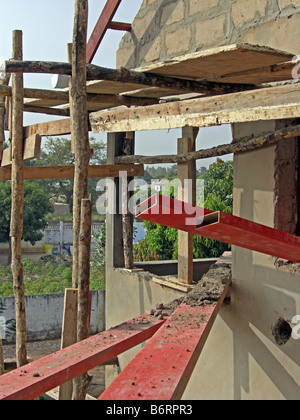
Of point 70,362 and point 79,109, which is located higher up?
point 79,109

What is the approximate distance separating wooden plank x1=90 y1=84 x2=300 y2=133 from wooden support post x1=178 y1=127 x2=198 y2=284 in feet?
4.93

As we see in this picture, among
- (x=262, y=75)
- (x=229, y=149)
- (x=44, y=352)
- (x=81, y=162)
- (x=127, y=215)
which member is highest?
(x=262, y=75)

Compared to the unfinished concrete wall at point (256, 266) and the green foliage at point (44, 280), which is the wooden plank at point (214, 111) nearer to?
the unfinished concrete wall at point (256, 266)

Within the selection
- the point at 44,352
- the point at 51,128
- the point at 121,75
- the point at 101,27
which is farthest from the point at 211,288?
the point at 44,352

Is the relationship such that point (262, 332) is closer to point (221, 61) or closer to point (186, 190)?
point (186, 190)

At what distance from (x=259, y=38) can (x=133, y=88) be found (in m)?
1.11

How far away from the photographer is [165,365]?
7.83 ft

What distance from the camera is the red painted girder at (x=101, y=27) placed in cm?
596

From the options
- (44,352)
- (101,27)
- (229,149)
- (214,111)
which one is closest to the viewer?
(214,111)

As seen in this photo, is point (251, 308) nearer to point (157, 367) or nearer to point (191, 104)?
point (191, 104)

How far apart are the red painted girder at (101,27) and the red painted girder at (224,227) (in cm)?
377

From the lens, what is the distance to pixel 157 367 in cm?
235

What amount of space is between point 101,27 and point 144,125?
2737 millimetres
